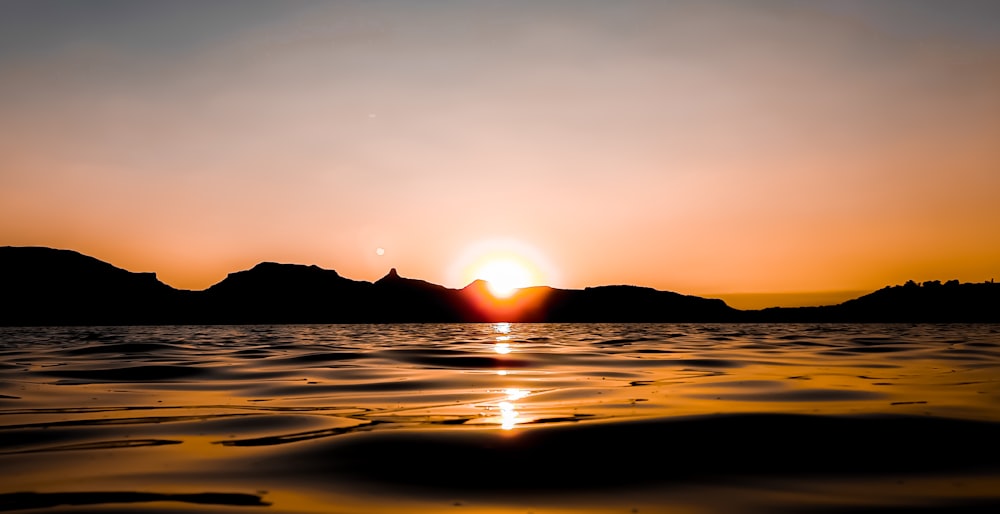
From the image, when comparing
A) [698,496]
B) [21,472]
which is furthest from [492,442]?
[21,472]

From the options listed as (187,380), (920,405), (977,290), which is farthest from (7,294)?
(977,290)

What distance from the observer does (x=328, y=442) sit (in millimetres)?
7207

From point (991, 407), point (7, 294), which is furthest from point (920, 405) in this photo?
point (7, 294)

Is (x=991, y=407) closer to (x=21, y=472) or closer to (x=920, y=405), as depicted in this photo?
(x=920, y=405)

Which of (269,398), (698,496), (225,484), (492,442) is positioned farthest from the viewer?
(269,398)

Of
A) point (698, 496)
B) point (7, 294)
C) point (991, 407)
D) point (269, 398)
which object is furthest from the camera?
point (7, 294)

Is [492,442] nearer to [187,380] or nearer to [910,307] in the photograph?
[187,380]

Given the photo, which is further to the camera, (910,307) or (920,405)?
(910,307)

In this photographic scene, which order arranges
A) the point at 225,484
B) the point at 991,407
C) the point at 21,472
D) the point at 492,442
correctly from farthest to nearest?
A: the point at 991,407, the point at 492,442, the point at 21,472, the point at 225,484

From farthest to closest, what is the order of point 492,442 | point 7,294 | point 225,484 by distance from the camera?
point 7,294 < point 492,442 < point 225,484

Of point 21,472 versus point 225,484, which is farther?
point 21,472

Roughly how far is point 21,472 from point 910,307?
203346 millimetres

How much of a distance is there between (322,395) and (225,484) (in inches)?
260

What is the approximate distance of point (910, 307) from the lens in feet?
584
